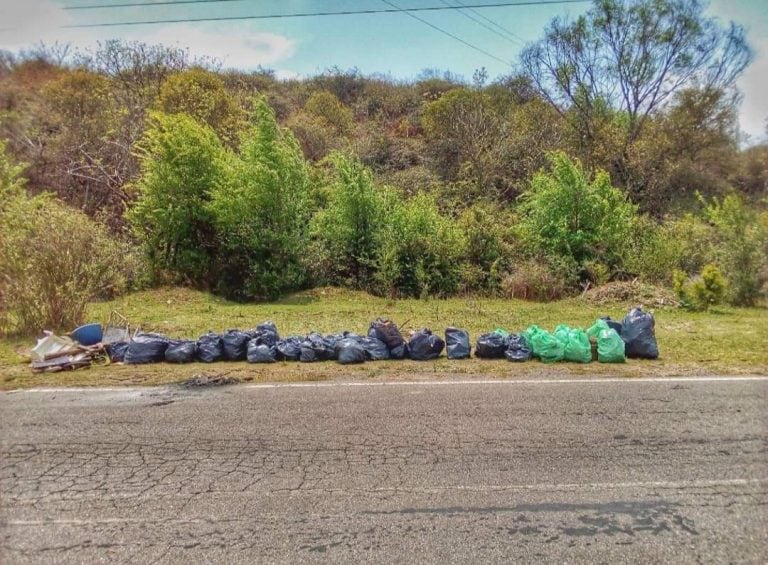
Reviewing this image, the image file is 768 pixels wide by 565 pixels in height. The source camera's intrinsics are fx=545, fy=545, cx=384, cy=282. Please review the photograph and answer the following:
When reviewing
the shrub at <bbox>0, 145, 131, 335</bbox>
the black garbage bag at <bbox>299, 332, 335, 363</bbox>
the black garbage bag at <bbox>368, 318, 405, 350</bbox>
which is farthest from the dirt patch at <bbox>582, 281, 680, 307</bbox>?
the shrub at <bbox>0, 145, 131, 335</bbox>

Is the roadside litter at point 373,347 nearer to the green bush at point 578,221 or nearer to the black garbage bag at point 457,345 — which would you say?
Answer: the black garbage bag at point 457,345

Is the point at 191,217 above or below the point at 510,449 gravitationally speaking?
above

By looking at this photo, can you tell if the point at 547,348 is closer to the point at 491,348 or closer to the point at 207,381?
the point at 491,348

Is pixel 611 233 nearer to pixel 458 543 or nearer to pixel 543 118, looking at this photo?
pixel 543 118

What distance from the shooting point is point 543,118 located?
2917 cm

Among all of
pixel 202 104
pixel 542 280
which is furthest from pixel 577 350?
pixel 202 104

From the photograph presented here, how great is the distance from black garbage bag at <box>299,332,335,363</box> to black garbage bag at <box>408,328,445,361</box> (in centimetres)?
129

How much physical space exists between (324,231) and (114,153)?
11263 mm

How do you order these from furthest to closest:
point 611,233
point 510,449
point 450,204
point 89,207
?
point 89,207, point 450,204, point 611,233, point 510,449

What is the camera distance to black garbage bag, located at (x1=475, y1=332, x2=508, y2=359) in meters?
8.71

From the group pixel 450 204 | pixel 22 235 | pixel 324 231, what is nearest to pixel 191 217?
pixel 324 231

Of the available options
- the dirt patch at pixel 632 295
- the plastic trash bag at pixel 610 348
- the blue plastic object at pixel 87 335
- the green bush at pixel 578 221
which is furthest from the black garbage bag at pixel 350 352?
the green bush at pixel 578 221

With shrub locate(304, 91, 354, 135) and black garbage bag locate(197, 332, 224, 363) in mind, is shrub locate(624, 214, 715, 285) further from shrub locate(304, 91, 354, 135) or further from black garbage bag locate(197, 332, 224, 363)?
shrub locate(304, 91, 354, 135)

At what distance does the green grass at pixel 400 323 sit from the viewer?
790cm
